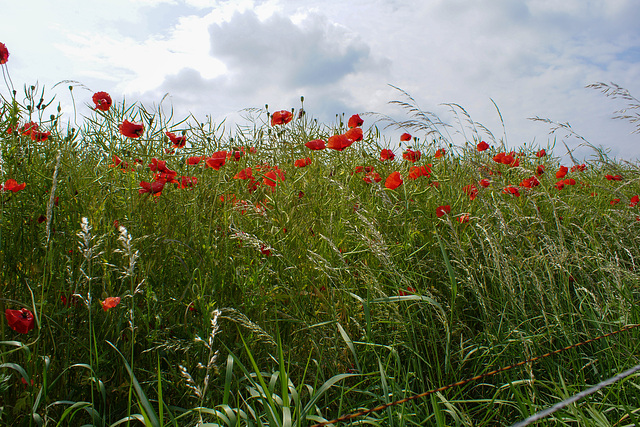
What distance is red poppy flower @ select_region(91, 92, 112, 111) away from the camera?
79.5 inches

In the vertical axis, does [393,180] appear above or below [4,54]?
below

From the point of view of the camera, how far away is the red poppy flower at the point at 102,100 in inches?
79.5

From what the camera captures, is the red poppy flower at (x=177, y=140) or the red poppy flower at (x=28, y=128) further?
the red poppy flower at (x=177, y=140)

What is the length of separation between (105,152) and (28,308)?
1036mm

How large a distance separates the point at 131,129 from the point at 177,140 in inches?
8.6

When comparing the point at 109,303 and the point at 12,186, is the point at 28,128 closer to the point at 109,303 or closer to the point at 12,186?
the point at 12,186

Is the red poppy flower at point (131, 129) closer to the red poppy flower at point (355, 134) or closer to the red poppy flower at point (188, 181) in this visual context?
the red poppy flower at point (188, 181)

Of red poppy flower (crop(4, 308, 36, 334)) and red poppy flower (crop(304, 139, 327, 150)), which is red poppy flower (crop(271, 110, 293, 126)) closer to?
red poppy flower (crop(304, 139, 327, 150))

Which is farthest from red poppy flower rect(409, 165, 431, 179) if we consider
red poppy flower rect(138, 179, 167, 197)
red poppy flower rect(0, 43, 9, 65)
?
red poppy flower rect(0, 43, 9, 65)

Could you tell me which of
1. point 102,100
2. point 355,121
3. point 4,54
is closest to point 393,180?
point 355,121

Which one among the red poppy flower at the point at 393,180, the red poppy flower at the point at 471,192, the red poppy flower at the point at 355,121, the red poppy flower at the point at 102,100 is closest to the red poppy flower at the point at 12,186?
the red poppy flower at the point at 102,100

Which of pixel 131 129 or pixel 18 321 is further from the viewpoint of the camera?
pixel 131 129

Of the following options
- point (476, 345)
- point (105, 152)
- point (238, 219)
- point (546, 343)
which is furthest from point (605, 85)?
point (105, 152)

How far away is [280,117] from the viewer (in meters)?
2.55
